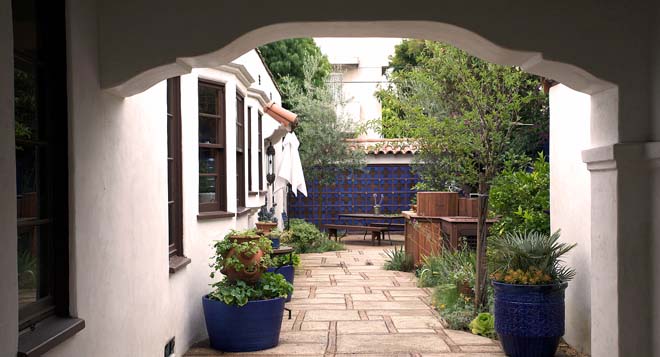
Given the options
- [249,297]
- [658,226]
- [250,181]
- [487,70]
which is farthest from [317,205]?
[658,226]

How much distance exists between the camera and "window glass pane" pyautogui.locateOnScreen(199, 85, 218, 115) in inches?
302

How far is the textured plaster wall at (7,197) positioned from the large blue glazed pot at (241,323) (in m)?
3.72

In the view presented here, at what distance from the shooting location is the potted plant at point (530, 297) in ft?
19.5

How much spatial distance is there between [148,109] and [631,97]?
3077 mm

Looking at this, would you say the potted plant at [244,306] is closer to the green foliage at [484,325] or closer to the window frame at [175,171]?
the window frame at [175,171]

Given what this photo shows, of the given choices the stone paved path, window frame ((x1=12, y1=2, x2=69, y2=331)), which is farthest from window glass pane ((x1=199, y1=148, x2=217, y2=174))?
window frame ((x1=12, y1=2, x2=69, y2=331))

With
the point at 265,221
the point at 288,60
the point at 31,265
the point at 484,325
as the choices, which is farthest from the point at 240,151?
the point at 288,60

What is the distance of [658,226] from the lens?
3.79 meters

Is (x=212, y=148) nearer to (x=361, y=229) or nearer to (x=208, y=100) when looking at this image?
(x=208, y=100)

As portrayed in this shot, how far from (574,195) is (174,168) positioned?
3.64 m

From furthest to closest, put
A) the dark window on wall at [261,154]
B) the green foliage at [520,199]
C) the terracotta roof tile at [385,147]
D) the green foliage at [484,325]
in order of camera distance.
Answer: the terracotta roof tile at [385,147] < the dark window on wall at [261,154] < the green foliage at [520,199] < the green foliage at [484,325]

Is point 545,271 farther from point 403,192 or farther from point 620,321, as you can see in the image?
point 403,192

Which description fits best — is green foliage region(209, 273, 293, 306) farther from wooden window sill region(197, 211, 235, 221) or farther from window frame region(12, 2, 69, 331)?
window frame region(12, 2, 69, 331)

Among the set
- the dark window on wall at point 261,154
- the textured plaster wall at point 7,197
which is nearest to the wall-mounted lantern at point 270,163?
the dark window on wall at point 261,154
